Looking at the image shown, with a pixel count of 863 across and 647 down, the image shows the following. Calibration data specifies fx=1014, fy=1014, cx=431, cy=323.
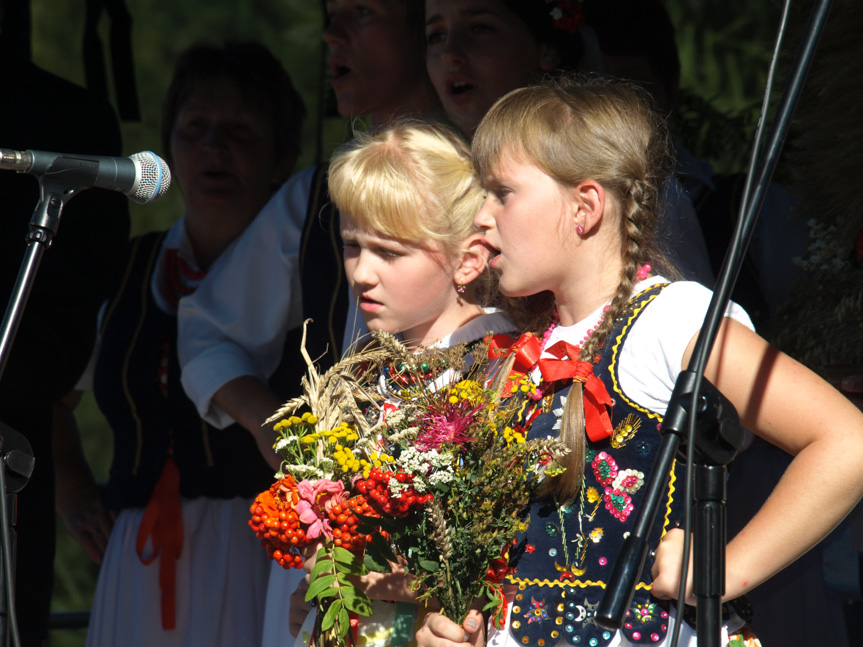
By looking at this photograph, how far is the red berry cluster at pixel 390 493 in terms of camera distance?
1.57 meters

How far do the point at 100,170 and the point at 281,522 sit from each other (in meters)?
0.64

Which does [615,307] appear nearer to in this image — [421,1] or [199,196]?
[421,1]

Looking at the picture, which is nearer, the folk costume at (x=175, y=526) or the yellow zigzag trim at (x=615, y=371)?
the yellow zigzag trim at (x=615, y=371)

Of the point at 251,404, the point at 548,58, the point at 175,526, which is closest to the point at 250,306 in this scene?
the point at 251,404

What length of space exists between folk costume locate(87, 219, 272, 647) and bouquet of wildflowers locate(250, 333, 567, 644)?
128 centimetres

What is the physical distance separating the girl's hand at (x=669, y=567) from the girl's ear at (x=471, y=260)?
0.78 metres

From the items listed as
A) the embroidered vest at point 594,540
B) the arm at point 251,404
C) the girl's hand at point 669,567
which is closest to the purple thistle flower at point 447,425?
the embroidered vest at point 594,540

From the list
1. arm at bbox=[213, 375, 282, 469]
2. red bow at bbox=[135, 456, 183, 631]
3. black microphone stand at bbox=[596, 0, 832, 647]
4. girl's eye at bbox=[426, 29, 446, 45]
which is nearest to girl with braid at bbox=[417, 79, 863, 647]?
black microphone stand at bbox=[596, 0, 832, 647]

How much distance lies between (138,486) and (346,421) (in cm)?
143

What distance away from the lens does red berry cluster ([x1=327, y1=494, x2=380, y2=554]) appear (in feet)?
5.24

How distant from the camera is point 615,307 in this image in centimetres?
177

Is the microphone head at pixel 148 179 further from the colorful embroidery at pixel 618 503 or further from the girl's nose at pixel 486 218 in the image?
the colorful embroidery at pixel 618 503

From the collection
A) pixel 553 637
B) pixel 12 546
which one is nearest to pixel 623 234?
pixel 553 637

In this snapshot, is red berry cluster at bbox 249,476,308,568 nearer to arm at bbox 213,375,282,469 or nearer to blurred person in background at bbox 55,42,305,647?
arm at bbox 213,375,282,469
